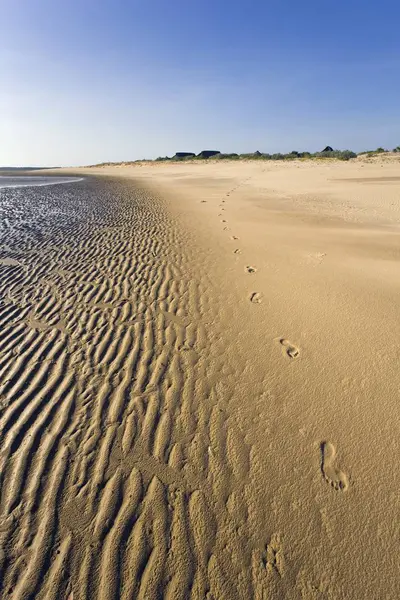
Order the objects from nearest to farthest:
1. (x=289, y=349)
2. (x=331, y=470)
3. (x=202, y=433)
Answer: (x=331, y=470) → (x=202, y=433) → (x=289, y=349)

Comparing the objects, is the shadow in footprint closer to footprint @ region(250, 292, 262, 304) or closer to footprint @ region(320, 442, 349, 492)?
footprint @ region(250, 292, 262, 304)

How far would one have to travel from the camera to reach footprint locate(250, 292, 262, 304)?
20.9 ft

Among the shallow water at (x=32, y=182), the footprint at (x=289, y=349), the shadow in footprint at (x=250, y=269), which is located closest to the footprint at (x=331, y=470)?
the footprint at (x=289, y=349)

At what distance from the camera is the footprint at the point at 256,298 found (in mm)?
6377

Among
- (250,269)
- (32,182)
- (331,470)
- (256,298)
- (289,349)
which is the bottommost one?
(331,470)

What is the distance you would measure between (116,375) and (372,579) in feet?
10.9

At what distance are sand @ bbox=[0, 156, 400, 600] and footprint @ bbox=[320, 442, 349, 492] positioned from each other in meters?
0.01

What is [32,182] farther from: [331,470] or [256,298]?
[331,470]

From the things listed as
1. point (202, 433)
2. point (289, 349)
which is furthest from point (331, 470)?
point (289, 349)

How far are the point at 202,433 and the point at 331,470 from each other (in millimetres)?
1322

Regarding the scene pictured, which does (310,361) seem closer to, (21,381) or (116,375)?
(116,375)

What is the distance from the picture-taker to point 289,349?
489 cm

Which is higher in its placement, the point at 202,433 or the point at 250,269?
the point at 250,269

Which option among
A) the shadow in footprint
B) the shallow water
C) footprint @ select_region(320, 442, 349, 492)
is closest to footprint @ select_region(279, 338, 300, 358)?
footprint @ select_region(320, 442, 349, 492)
